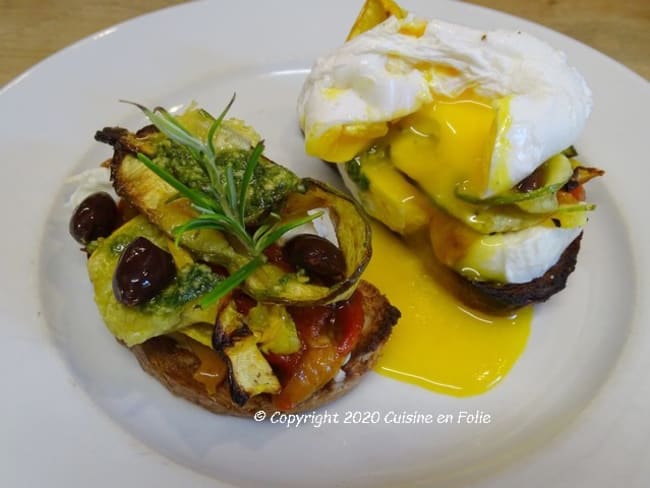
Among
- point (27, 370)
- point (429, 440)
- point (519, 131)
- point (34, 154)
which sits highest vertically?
point (519, 131)

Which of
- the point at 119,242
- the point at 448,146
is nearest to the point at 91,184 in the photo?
the point at 119,242

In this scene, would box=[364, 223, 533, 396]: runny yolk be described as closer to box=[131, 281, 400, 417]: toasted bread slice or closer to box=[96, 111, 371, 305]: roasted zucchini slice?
box=[131, 281, 400, 417]: toasted bread slice

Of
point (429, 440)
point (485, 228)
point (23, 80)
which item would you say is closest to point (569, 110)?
point (485, 228)

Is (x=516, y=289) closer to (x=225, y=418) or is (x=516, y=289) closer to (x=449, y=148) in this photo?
(x=449, y=148)

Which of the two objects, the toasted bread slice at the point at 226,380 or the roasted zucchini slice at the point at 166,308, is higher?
the roasted zucchini slice at the point at 166,308

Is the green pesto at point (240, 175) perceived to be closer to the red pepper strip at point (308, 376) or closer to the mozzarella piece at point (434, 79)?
the mozzarella piece at point (434, 79)

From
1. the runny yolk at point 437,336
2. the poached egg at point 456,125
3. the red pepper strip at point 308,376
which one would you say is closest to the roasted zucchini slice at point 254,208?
the red pepper strip at point 308,376

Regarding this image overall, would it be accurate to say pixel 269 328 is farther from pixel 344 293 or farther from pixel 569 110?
pixel 569 110
